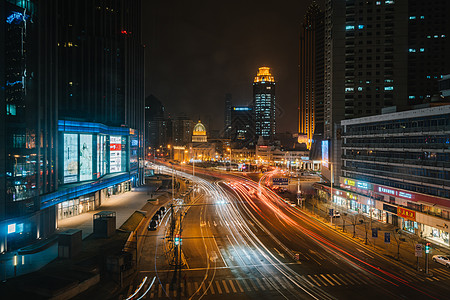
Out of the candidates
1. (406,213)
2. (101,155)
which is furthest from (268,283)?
(101,155)

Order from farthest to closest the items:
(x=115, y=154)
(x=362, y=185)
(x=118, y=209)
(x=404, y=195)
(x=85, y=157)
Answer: (x=115, y=154) → (x=362, y=185) → (x=118, y=209) → (x=85, y=157) → (x=404, y=195)

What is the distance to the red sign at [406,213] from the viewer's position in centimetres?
3975

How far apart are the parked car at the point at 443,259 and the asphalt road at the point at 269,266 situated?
342cm

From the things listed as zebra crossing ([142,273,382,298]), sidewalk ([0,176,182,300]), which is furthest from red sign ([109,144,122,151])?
zebra crossing ([142,273,382,298])

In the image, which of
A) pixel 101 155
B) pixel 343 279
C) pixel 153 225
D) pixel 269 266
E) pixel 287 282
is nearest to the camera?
pixel 287 282

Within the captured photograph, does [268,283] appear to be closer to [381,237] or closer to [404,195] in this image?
[381,237]

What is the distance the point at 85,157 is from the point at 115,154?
47.0 ft

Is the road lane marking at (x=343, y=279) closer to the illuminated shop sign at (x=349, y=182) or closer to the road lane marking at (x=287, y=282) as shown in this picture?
the road lane marking at (x=287, y=282)

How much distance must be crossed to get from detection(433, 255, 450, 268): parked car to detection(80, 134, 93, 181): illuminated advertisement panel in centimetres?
4524

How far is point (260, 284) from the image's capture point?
24.9 metres

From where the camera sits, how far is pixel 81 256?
29141 millimetres

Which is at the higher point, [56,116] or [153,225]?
[56,116]

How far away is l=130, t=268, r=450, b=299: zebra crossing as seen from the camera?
77.4ft

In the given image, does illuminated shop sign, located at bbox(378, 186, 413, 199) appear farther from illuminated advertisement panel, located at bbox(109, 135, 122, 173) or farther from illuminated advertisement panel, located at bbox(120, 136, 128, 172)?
illuminated advertisement panel, located at bbox(120, 136, 128, 172)
